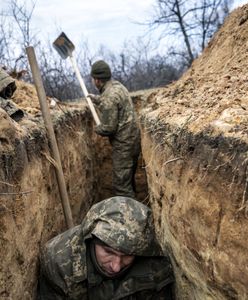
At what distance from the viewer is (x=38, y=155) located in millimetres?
3256

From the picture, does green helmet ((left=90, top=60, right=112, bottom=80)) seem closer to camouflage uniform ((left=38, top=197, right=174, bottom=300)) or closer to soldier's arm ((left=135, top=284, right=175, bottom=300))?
camouflage uniform ((left=38, top=197, right=174, bottom=300))

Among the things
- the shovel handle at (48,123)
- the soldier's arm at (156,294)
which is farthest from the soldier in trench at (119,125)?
the soldier's arm at (156,294)

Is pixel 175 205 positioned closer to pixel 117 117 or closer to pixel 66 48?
pixel 117 117

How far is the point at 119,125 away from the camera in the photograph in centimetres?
554

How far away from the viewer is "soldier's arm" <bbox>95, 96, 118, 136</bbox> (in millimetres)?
5355

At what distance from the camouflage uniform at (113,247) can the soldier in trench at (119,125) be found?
2.82 meters

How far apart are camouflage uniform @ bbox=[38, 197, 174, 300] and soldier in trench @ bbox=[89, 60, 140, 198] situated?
9.24 feet

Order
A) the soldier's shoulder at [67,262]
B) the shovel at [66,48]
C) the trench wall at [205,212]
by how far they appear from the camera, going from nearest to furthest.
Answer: the trench wall at [205,212]
the soldier's shoulder at [67,262]
the shovel at [66,48]

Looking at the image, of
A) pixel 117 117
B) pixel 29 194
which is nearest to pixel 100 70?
pixel 117 117

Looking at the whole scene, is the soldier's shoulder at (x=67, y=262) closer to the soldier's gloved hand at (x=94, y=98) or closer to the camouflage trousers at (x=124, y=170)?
the camouflage trousers at (x=124, y=170)

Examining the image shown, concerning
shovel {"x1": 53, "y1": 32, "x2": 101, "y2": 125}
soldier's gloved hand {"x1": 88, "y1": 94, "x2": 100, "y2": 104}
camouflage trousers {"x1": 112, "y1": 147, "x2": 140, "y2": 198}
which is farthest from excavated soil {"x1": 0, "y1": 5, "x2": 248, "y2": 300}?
shovel {"x1": 53, "y1": 32, "x2": 101, "y2": 125}

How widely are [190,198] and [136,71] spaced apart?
15.6 metres

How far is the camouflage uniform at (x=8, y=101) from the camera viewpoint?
10.4 feet

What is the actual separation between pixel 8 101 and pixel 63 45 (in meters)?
3.15
